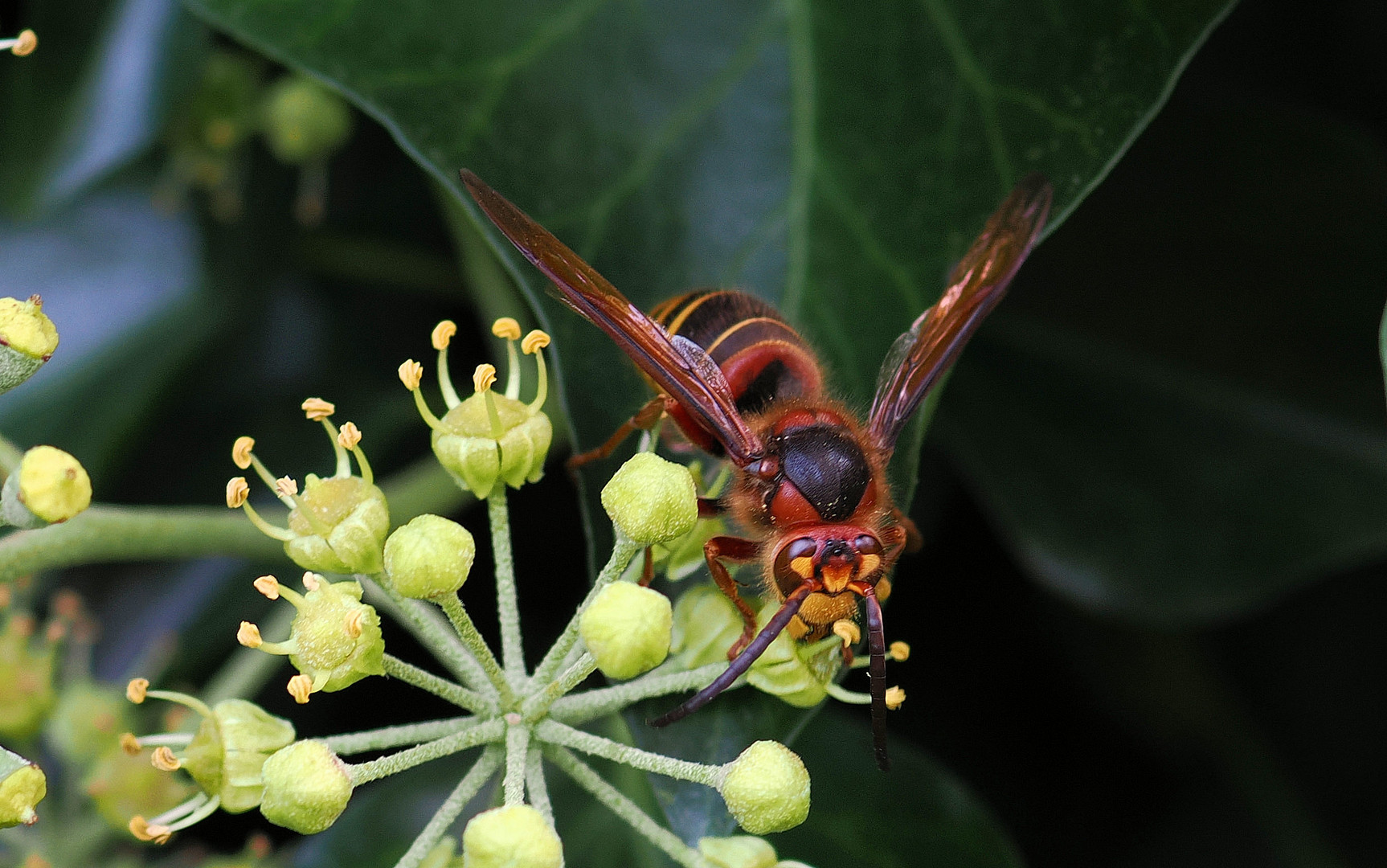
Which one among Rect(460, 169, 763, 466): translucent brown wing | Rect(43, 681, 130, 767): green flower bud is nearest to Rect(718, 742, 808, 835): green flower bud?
Rect(460, 169, 763, 466): translucent brown wing

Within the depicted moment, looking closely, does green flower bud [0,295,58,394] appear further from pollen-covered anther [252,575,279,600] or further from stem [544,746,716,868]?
stem [544,746,716,868]

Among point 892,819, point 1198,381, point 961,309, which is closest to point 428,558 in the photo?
point 961,309

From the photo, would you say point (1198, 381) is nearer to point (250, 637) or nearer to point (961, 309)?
point (961, 309)

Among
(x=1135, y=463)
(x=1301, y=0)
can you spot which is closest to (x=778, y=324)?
(x=1135, y=463)

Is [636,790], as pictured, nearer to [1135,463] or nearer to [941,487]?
[941,487]

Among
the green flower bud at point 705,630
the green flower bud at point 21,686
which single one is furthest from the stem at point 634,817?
the green flower bud at point 21,686
